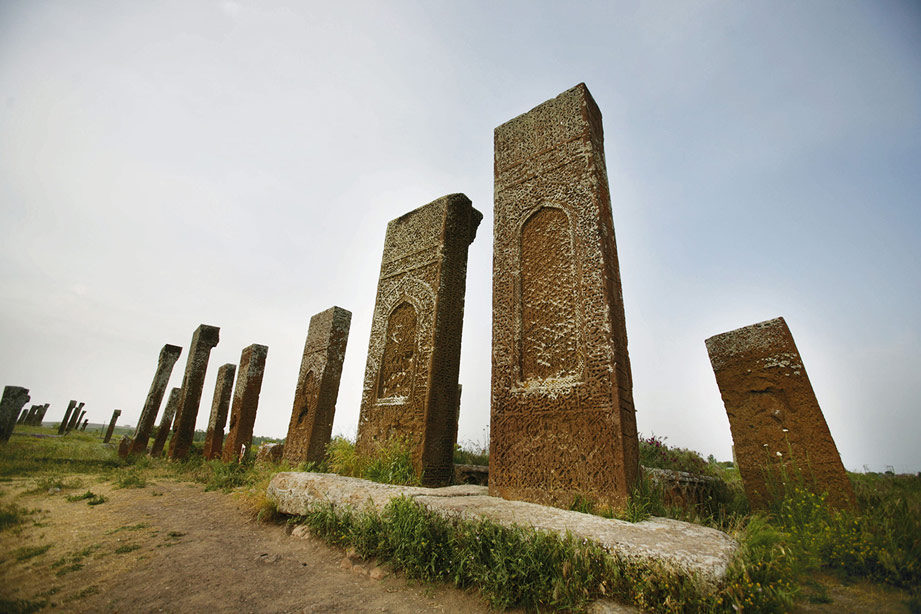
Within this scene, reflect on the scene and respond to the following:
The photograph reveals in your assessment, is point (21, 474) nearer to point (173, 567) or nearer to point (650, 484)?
point (173, 567)

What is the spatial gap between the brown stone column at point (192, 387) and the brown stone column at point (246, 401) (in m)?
2.05

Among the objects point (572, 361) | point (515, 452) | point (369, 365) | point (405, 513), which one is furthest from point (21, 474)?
point (572, 361)

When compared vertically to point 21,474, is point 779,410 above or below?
above

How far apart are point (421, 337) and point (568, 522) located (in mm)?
3043

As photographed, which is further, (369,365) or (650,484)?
(369,365)

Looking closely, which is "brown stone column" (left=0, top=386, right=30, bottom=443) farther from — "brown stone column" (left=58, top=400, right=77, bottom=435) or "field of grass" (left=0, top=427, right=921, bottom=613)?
"brown stone column" (left=58, top=400, right=77, bottom=435)

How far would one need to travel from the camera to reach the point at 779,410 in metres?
4.67

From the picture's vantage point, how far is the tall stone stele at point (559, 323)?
3.07m

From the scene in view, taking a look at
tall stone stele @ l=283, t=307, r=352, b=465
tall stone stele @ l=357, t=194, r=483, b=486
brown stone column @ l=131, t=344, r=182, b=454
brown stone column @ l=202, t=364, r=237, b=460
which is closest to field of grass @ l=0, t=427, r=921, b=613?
tall stone stele @ l=357, t=194, r=483, b=486

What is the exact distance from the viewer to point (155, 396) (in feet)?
41.3

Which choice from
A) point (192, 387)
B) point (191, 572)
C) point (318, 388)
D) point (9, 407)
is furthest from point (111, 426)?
point (191, 572)

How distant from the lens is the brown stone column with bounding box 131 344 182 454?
38.4 ft

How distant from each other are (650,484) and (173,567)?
11.5ft

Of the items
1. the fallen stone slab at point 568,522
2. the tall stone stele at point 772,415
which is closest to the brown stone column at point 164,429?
the fallen stone slab at point 568,522
